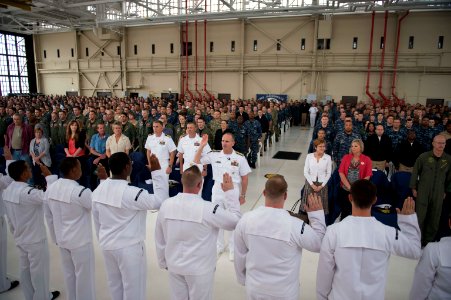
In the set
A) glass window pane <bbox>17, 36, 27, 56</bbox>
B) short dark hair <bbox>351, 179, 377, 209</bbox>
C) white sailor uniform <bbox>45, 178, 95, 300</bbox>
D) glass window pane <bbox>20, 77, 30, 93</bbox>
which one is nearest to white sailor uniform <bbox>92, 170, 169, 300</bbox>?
white sailor uniform <bbox>45, 178, 95, 300</bbox>

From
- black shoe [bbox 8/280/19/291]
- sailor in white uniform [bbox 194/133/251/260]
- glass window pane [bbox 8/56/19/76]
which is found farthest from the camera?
glass window pane [bbox 8/56/19/76]

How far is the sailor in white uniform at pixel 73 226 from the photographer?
2.67 m

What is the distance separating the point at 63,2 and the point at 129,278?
18.1 meters

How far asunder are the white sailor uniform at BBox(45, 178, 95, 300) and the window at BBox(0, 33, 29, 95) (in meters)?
28.2

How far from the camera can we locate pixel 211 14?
52.5 ft

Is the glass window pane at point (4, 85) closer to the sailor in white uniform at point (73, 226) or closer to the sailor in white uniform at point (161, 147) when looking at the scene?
the sailor in white uniform at point (161, 147)

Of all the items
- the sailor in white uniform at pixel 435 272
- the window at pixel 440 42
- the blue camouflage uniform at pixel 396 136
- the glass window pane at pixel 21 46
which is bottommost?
the sailor in white uniform at pixel 435 272

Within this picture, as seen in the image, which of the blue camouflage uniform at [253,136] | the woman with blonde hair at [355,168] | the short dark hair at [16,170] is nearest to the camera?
the short dark hair at [16,170]

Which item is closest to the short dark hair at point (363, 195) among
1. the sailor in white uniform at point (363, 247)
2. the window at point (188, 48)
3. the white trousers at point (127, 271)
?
the sailor in white uniform at point (363, 247)

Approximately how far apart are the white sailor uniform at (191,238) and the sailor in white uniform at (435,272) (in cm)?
132

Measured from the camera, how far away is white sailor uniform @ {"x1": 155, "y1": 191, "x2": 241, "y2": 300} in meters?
2.20

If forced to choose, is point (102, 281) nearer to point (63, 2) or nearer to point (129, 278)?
point (129, 278)

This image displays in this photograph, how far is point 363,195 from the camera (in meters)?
1.93

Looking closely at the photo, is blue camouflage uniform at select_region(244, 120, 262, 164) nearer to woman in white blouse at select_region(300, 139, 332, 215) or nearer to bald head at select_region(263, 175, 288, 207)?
woman in white blouse at select_region(300, 139, 332, 215)
